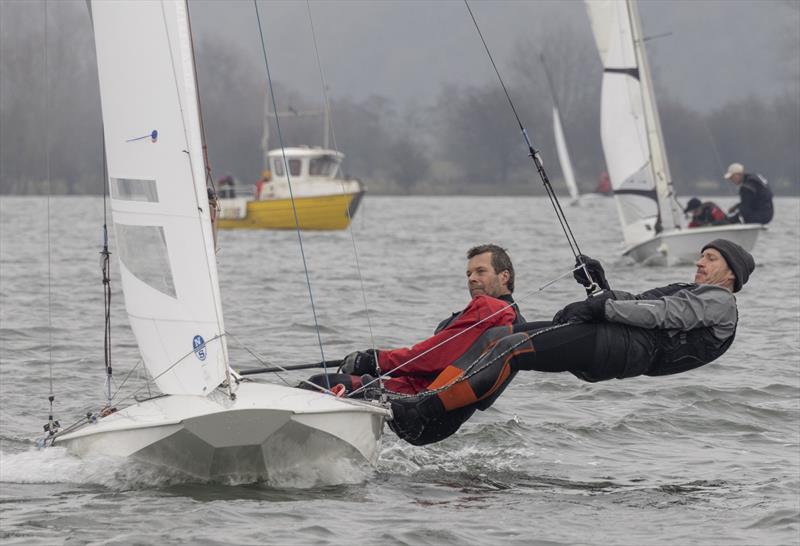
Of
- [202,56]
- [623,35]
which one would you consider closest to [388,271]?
[623,35]

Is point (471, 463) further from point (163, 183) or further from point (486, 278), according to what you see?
point (163, 183)

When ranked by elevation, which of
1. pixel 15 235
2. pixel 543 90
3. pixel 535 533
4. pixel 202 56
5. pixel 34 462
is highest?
pixel 202 56

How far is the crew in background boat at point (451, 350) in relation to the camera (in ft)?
22.5

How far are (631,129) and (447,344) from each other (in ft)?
51.1

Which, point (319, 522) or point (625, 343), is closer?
point (319, 522)

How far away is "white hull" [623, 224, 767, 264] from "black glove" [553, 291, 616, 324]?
13136 millimetres

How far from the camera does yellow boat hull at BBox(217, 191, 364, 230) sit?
34.1 meters

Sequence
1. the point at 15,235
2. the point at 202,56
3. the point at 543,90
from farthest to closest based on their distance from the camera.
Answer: the point at 202,56, the point at 543,90, the point at 15,235

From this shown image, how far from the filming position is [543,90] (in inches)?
3349

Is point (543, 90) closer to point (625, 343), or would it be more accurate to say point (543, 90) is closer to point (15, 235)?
point (15, 235)

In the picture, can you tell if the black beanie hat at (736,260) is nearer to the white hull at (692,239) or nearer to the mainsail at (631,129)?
the white hull at (692,239)

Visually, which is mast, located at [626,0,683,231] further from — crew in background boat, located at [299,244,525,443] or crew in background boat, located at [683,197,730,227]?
crew in background boat, located at [299,244,525,443]

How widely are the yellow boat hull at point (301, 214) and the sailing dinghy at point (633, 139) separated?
11722 mm

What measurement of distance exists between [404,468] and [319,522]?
1.37m
